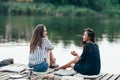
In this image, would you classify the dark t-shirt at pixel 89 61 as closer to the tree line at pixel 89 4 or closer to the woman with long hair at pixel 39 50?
the woman with long hair at pixel 39 50

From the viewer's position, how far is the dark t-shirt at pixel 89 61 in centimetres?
942

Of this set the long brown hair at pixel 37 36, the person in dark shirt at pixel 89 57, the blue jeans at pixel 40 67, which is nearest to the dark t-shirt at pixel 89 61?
the person in dark shirt at pixel 89 57

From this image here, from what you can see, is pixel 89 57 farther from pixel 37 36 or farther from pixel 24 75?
pixel 24 75

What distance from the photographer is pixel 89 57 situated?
9477 millimetres

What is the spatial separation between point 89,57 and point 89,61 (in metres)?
0.13

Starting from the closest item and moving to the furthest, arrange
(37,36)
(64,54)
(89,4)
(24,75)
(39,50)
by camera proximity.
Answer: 1. (37,36)
2. (39,50)
3. (24,75)
4. (64,54)
5. (89,4)

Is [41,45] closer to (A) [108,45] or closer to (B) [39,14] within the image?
(A) [108,45]

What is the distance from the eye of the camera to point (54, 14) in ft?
213

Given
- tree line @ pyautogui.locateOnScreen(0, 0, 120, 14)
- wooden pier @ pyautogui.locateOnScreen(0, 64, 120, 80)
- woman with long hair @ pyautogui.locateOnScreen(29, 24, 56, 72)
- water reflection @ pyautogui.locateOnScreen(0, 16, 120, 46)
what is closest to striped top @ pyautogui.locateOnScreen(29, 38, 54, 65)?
woman with long hair @ pyautogui.locateOnScreen(29, 24, 56, 72)

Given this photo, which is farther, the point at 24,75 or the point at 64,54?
the point at 64,54

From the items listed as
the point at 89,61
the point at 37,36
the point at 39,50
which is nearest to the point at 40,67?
the point at 39,50

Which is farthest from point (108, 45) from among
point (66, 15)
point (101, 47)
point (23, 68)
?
point (66, 15)

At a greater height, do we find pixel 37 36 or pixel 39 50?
pixel 37 36

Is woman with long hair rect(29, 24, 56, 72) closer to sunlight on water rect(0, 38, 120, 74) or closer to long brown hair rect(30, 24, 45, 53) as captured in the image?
long brown hair rect(30, 24, 45, 53)
